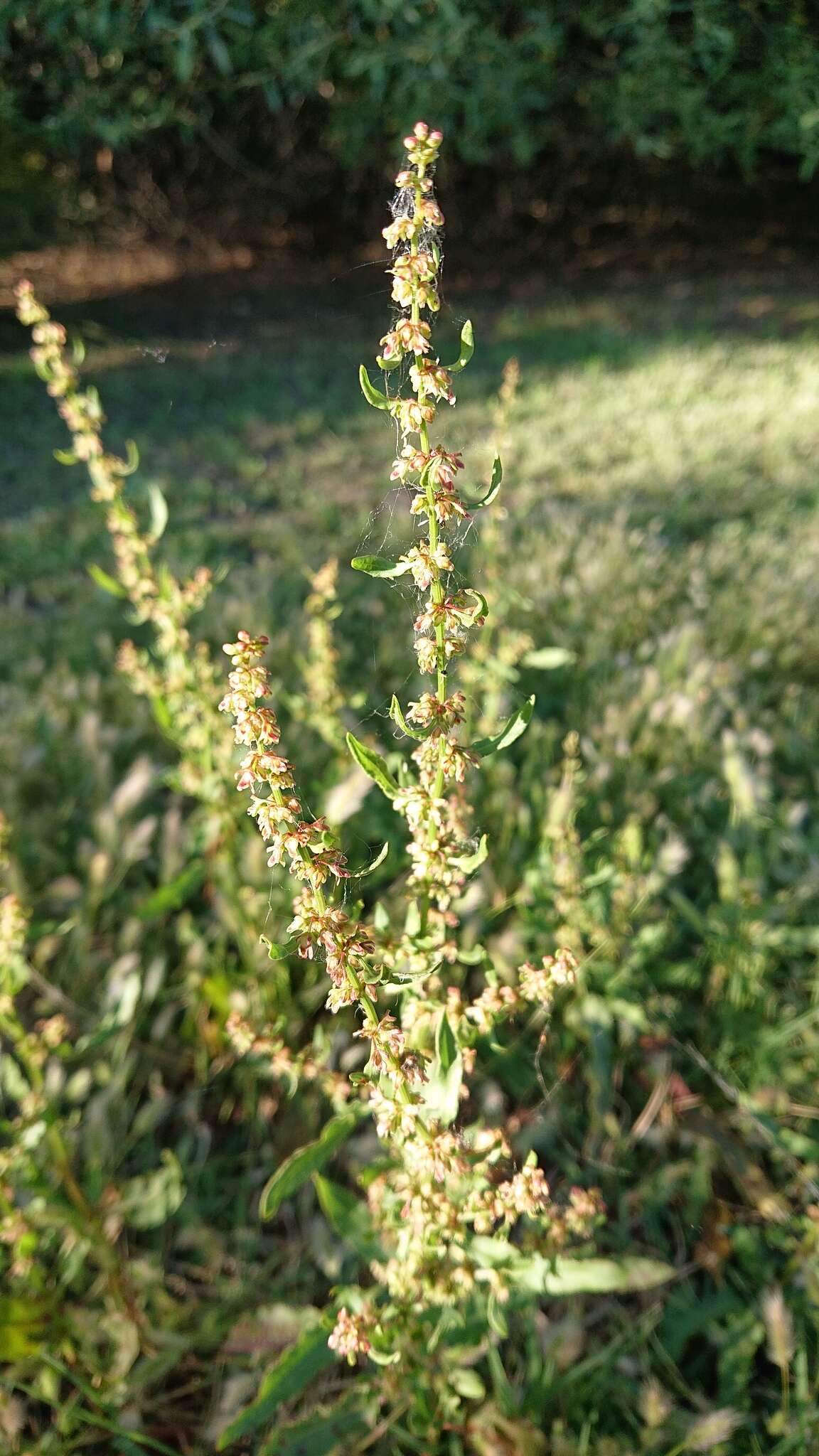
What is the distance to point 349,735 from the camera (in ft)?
3.33

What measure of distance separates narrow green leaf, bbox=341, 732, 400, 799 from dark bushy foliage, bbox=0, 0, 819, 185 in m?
5.71

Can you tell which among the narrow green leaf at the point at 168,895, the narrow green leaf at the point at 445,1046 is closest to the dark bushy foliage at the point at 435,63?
the narrow green leaf at the point at 168,895

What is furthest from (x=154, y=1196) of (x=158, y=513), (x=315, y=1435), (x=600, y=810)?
(x=600, y=810)

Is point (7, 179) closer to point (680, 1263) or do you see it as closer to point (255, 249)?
point (255, 249)

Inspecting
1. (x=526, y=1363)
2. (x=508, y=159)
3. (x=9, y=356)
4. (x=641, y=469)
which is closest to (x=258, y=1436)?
(x=526, y=1363)

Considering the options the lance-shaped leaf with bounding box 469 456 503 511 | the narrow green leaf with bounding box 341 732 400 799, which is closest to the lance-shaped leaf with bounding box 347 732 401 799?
the narrow green leaf with bounding box 341 732 400 799

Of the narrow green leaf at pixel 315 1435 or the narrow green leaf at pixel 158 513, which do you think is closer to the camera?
the narrow green leaf at pixel 315 1435

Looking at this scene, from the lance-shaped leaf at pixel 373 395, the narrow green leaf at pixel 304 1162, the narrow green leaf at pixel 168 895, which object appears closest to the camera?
the lance-shaped leaf at pixel 373 395

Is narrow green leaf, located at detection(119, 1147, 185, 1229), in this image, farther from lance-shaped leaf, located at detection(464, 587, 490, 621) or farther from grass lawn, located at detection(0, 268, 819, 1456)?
lance-shaped leaf, located at detection(464, 587, 490, 621)

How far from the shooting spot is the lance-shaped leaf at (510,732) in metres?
1.11

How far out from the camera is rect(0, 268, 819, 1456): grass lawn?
1.87 meters

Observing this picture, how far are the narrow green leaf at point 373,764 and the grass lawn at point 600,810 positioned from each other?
65 cm

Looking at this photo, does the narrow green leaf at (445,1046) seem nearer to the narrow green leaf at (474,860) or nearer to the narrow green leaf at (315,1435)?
the narrow green leaf at (474,860)

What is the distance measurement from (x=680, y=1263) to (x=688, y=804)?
4.41 ft
